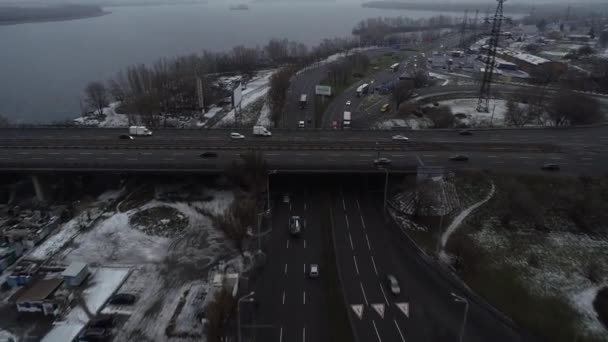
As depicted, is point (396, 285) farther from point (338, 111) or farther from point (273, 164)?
point (338, 111)

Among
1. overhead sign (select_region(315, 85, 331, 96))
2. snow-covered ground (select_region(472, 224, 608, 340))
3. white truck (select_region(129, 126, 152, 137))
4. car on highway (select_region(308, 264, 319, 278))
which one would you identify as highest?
overhead sign (select_region(315, 85, 331, 96))

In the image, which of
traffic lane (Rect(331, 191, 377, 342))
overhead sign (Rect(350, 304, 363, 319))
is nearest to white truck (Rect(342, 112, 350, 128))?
traffic lane (Rect(331, 191, 377, 342))

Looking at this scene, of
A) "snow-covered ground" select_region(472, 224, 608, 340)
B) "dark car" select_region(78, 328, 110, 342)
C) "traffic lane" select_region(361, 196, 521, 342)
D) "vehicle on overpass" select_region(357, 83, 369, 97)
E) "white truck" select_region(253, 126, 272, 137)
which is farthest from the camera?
"vehicle on overpass" select_region(357, 83, 369, 97)

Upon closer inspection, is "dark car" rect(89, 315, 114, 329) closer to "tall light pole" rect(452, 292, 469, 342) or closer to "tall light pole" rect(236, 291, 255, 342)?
"tall light pole" rect(236, 291, 255, 342)

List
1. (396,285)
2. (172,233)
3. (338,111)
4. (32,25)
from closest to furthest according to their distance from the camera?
(396,285) → (172,233) → (338,111) → (32,25)

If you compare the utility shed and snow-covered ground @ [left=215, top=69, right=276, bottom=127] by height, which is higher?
snow-covered ground @ [left=215, top=69, right=276, bottom=127]

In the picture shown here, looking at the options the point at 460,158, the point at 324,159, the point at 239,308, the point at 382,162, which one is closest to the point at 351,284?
the point at 239,308

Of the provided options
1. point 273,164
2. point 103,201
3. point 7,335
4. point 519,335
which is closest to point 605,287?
point 519,335
